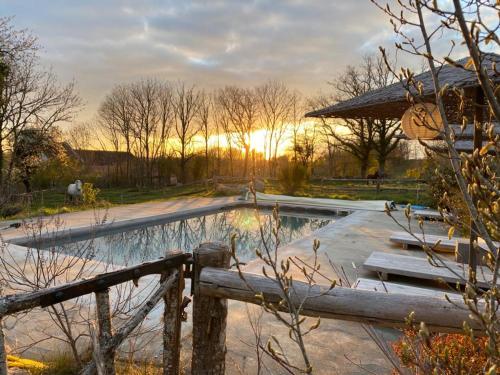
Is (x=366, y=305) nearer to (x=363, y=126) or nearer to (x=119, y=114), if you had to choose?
(x=363, y=126)

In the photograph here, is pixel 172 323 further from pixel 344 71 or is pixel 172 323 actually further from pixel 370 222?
pixel 344 71

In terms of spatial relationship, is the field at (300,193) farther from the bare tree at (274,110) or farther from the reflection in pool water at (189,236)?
the bare tree at (274,110)

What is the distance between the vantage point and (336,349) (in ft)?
9.38

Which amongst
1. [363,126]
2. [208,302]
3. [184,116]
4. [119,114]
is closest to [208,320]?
[208,302]

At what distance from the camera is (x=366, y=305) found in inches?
62.4

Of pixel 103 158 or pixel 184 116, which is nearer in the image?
pixel 184 116

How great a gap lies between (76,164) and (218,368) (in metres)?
18.8

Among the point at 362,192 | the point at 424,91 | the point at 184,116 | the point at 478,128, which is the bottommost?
the point at 362,192

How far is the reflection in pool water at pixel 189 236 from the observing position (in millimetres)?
6871

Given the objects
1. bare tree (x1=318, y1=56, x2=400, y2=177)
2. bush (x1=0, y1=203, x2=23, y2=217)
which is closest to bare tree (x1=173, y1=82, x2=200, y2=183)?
bare tree (x1=318, y1=56, x2=400, y2=177)

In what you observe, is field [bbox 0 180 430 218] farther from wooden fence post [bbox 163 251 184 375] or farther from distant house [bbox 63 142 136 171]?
wooden fence post [bbox 163 251 184 375]

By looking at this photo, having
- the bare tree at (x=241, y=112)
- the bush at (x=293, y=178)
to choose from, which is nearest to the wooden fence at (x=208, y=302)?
the bush at (x=293, y=178)

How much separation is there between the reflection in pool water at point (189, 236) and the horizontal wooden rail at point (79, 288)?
4.17 meters

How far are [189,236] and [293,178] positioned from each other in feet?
27.2
